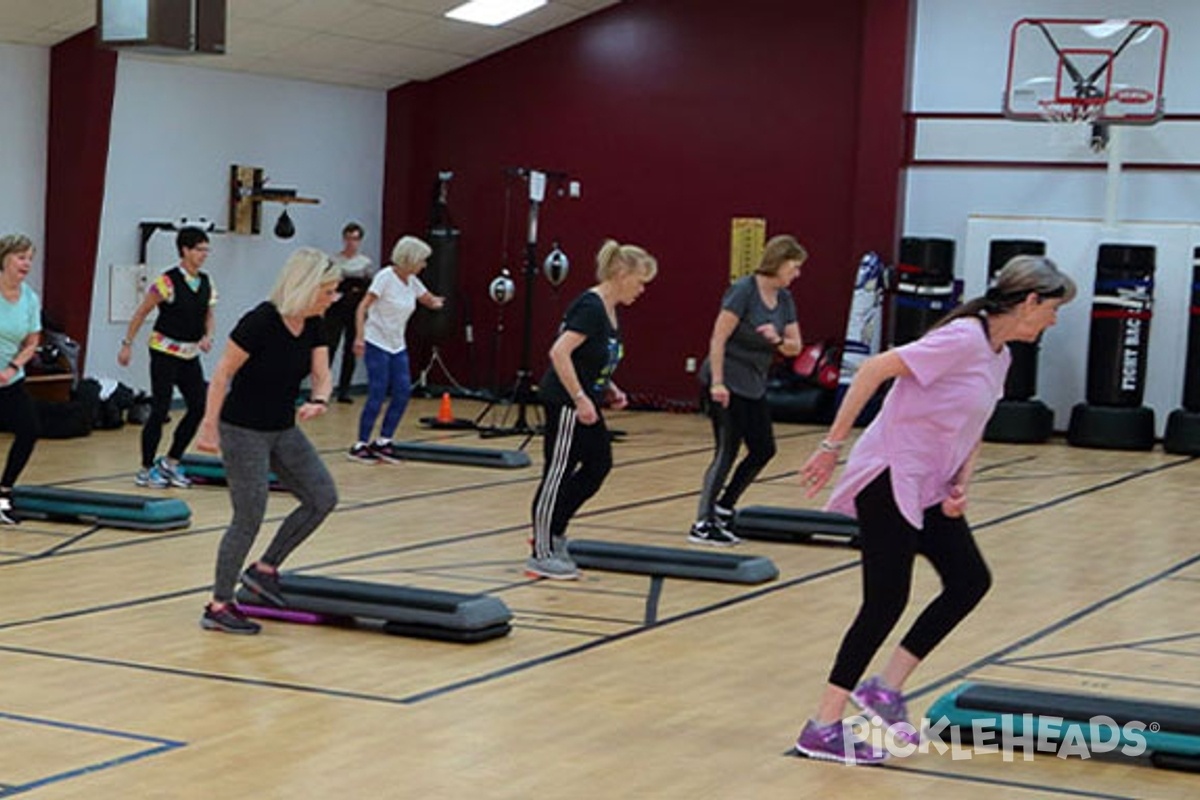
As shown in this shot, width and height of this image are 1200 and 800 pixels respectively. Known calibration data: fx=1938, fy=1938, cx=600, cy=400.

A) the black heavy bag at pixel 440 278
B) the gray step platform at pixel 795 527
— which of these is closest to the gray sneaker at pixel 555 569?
the gray step platform at pixel 795 527

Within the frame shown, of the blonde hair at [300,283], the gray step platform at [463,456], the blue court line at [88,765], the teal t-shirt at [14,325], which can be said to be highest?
the blonde hair at [300,283]

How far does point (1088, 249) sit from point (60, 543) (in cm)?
994

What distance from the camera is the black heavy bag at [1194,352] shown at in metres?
15.5

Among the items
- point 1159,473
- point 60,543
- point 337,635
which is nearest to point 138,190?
point 60,543

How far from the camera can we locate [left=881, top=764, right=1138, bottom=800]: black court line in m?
5.26

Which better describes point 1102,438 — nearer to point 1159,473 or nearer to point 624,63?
point 1159,473

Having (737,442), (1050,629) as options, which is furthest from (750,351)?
(1050,629)

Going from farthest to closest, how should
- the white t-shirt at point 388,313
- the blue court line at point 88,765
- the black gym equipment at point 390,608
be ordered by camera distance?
the white t-shirt at point 388,313
the black gym equipment at point 390,608
the blue court line at point 88,765

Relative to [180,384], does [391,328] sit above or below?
above

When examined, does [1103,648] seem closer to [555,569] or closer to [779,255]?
[555,569]

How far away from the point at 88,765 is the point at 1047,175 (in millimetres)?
13082

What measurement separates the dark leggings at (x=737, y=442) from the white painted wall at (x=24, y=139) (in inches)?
295

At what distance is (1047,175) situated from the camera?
1681 centimetres

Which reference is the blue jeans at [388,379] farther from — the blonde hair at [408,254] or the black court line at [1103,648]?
the black court line at [1103,648]
